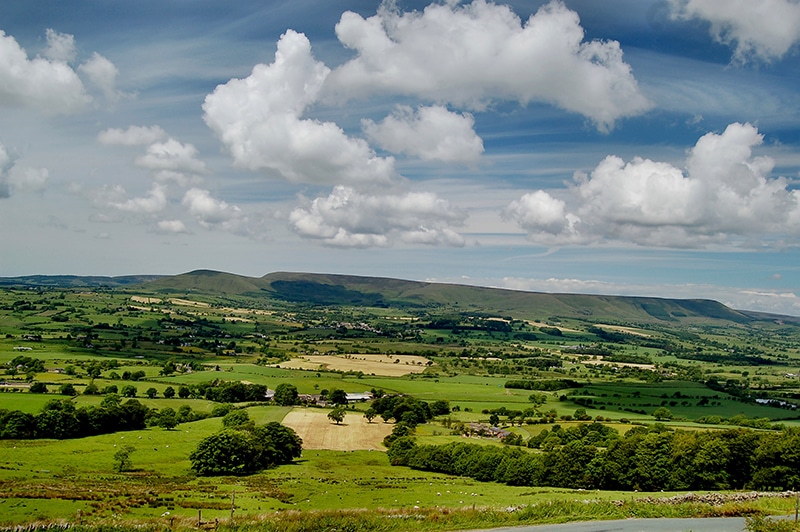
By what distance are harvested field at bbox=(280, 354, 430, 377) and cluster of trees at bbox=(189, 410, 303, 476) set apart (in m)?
82.6

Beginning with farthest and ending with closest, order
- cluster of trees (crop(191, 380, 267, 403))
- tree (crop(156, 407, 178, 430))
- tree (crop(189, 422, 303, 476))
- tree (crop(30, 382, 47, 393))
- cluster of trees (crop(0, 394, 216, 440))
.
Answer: cluster of trees (crop(191, 380, 267, 403)), tree (crop(30, 382, 47, 393)), tree (crop(156, 407, 178, 430)), cluster of trees (crop(0, 394, 216, 440)), tree (crop(189, 422, 303, 476))

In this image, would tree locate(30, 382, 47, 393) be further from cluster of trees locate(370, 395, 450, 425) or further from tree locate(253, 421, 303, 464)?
cluster of trees locate(370, 395, 450, 425)

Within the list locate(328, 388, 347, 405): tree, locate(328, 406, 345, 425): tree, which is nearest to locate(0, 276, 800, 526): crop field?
locate(328, 406, 345, 425): tree

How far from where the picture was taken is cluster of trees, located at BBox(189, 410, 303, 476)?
214 ft

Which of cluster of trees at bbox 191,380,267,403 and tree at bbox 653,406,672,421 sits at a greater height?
tree at bbox 653,406,672,421

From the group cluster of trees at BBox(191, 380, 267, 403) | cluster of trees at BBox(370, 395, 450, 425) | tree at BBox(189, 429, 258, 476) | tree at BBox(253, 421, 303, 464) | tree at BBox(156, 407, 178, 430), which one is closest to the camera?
tree at BBox(189, 429, 258, 476)

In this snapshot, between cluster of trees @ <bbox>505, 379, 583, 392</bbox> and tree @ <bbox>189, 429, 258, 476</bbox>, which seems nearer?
tree @ <bbox>189, 429, 258, 476</bbox>

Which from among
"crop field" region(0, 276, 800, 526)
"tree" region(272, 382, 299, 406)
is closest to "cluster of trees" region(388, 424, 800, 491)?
"crop field" region(0, 276, 800, 526)

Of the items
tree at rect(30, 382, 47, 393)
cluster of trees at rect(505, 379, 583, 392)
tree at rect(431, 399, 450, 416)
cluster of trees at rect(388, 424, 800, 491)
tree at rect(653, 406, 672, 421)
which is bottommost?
cluster of trees at rect(505, 379, 583, 392)

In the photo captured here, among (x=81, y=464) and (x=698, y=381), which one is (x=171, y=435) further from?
(x=698, y=381)

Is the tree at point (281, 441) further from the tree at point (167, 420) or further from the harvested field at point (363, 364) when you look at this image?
the harvested field at point (363, 364)

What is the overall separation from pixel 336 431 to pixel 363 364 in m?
85.7

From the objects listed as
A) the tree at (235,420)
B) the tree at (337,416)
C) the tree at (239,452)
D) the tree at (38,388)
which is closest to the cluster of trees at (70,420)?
the tree at (235,420)

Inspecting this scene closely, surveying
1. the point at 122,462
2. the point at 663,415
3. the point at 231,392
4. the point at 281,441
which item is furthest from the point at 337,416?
the point at 663,415
